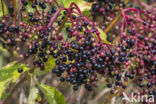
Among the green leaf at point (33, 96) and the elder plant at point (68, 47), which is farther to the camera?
the green leaf at point (33, 96)

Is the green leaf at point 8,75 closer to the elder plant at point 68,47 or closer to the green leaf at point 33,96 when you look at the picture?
the elder plant at point 68,47

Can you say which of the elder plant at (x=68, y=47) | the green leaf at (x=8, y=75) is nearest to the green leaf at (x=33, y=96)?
the elder plant at (x=68, y=47)

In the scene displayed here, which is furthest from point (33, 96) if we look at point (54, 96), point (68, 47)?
point (68, 47)

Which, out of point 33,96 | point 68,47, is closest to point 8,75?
point 33,96

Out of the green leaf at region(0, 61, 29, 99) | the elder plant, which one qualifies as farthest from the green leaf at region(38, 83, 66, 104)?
the green leaf at region(0, 61, 29, 99)

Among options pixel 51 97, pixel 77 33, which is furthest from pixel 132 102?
pixel 77 33

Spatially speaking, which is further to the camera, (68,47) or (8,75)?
(8,75)

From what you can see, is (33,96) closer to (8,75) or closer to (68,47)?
(8,75)

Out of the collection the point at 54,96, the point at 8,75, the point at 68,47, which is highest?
the point at 68,47

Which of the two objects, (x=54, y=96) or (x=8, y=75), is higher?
(x=8, y=75)

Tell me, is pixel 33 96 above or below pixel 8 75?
below

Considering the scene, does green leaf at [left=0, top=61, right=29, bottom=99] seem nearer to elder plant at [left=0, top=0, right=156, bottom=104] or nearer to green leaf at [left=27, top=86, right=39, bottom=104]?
elder plant at [left=0, top=0, right=156, bottom=104]
